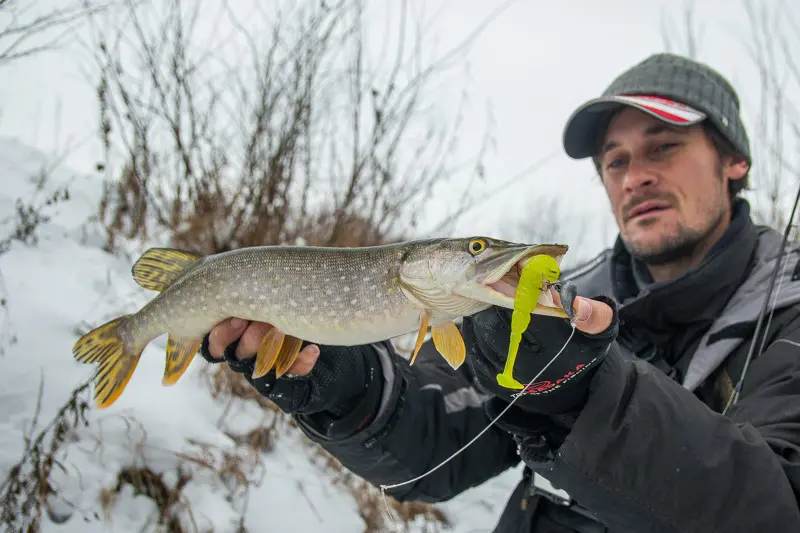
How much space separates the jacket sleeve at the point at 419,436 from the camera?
5.15ft

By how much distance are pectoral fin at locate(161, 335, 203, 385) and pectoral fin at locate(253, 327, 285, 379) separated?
0.23m


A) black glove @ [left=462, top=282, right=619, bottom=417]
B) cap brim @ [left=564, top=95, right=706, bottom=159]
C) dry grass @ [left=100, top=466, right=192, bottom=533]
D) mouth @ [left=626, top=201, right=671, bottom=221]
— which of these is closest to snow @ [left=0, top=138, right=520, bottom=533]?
dry grass @ [left=100, top=466, right=192, bottom=533]

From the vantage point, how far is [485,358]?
3.59ft

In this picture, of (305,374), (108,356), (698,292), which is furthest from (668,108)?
(108,356)

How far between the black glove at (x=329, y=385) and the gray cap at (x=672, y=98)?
1336 millimetres

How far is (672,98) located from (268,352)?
68.7 inches

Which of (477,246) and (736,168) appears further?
(736,168)

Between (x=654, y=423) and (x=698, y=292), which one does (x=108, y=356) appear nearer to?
(x=654, y=423)

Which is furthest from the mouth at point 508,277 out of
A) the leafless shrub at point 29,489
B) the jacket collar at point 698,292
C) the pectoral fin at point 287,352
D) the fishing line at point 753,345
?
the leafless shrub at point 29,489

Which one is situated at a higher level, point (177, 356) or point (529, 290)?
point (529, 290)

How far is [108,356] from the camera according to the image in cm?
149

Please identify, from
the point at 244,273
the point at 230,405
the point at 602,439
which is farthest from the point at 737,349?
the point at 230,405

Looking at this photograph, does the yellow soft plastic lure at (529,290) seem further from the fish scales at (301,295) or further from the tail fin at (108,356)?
the tail fin at (108,356)

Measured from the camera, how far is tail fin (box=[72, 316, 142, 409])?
4.81ft
